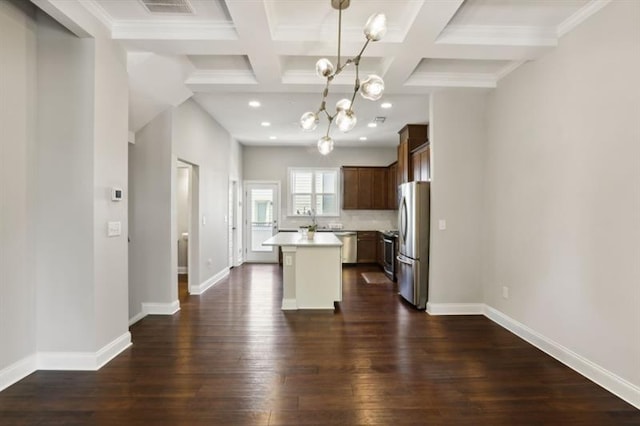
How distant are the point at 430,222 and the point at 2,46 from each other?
4356mm

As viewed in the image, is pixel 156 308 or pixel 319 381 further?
pixel 156 308

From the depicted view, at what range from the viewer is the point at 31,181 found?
2584mm

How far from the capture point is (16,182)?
2.47 metres

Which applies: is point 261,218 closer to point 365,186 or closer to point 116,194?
point 365,186

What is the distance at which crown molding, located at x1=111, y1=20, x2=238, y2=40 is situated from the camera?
2.81 m

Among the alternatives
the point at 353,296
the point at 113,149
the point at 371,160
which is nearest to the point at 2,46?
the point at 113,149

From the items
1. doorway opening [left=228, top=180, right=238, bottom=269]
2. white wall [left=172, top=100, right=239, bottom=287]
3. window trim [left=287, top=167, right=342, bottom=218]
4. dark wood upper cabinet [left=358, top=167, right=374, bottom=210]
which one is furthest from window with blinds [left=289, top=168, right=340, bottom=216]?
white wall [left=172, top=100, right=239, bottom=287]

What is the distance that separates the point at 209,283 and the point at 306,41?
4110mm

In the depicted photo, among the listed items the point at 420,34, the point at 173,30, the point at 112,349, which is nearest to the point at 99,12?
the point at 173,30

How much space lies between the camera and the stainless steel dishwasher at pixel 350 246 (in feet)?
25.4

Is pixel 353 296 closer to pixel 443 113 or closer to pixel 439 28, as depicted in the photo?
pixel 443 113

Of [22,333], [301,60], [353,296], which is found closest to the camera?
[22,333]

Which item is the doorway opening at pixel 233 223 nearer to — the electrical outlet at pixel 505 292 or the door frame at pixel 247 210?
the door frame at pixel 247 210

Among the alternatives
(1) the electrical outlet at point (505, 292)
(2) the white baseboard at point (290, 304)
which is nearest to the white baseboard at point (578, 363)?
(1) the electrical outlet at point (505, 292)
